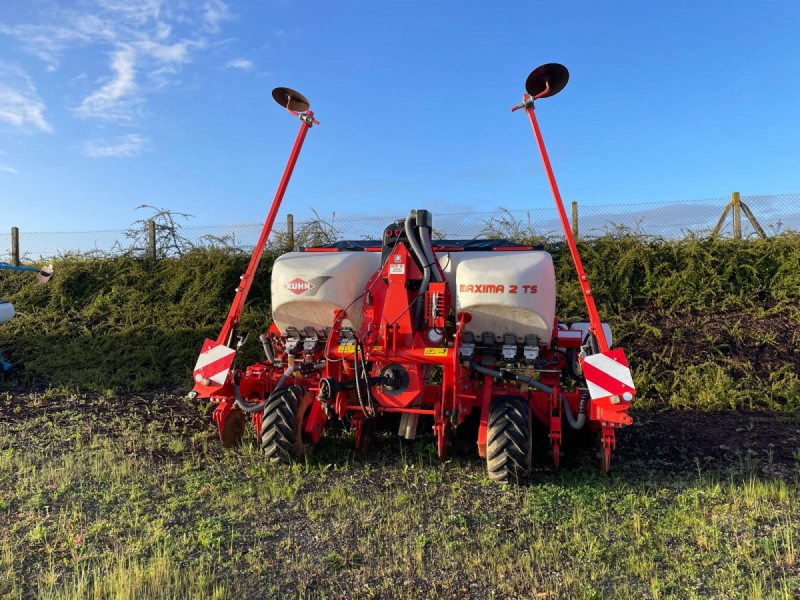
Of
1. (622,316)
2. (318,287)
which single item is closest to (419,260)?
(318,287)

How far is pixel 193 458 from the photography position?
5496mm

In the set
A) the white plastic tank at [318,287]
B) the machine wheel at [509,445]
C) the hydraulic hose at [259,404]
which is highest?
the white plastic tank at [318,287]

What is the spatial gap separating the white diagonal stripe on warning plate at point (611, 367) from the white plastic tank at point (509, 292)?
0.58 metres

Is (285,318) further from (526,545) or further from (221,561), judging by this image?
(526,545)

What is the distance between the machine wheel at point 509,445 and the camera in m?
4.75

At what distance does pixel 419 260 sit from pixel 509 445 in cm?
189

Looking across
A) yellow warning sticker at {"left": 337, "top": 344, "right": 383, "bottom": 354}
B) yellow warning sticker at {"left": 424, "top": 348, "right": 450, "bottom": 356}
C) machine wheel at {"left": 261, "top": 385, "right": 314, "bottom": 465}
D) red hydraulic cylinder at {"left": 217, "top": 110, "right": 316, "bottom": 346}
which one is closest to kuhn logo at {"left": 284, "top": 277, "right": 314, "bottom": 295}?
red hydraulic cylinder at {"left": 217, "top": 110, "right": 316, "bottom": 346}

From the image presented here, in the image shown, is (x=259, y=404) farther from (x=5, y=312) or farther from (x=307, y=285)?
(x=5, y=312)

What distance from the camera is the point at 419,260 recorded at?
548cm

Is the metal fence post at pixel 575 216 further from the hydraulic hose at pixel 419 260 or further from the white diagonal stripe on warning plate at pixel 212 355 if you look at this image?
the white diagonal stripe on warning plate at pixel 212 355

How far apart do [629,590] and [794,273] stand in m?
8.29

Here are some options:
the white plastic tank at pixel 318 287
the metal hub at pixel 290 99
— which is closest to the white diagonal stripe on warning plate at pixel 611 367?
the white plastic tank at pixel 318 287

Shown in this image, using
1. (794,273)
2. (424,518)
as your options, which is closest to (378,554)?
(424,518)

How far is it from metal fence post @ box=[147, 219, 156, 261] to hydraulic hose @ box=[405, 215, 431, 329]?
8.86 m
